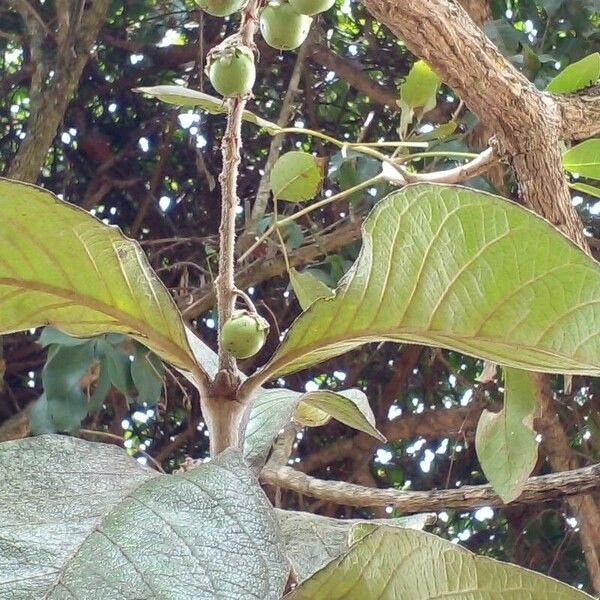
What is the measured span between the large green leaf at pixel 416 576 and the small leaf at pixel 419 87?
54 cm

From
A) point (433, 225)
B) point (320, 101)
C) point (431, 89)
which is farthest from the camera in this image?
point (320, 101)

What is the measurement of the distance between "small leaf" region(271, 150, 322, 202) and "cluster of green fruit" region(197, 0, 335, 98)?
126 mm

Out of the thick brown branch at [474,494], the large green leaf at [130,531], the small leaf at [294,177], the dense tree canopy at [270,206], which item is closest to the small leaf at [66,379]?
the dense tree canopy at [270,206]

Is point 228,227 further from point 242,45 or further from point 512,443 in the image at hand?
point 512,443

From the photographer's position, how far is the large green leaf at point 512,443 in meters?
0.61

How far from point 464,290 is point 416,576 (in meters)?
0.13

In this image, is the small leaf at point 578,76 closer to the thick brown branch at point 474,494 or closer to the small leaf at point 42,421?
the thick brown branch at point 474,494

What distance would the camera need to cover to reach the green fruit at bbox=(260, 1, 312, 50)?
56 cm

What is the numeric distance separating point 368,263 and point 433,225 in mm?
40

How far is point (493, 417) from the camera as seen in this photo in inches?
26.9

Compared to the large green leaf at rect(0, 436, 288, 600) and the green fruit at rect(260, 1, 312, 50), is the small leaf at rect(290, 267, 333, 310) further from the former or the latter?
the large green leaf at rect(0, 436, 288, 600)

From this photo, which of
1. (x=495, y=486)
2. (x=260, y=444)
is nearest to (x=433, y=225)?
(x=260, y=444)

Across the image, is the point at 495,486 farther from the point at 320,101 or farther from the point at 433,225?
the point at 320,101

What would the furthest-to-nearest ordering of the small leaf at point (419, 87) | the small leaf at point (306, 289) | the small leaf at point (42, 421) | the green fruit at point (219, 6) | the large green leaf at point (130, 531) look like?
the small leaf at point (42, 421), the small leaf at point (419, 87), the small leaf at point (306, 289), the green fruit at point (219, 6), the large green leaf at point (130, 531)
